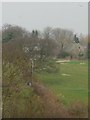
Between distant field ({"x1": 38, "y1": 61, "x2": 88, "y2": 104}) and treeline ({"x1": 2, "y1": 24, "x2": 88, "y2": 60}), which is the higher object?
treeline ({"x1": 2, "y1": 24, "x2": 88, "y2": 60})

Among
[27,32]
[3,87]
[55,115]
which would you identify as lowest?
[55,115]

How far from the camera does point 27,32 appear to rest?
308 inches

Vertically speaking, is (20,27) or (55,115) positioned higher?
(20,27)

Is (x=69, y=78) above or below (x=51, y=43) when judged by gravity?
below

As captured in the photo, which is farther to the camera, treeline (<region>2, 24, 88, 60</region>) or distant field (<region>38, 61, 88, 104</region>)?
distant field (<region>38, 61, 88, 104</region>)

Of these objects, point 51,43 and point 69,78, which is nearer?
point 51,43

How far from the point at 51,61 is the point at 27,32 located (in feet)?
6.06

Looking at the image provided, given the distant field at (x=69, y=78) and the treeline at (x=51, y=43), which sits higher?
the treeline at (x=51, y=43)

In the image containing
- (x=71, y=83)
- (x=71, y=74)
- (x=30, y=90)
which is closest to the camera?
(x=30, y=90)

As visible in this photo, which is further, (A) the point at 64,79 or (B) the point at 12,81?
(A) the point at 64,79

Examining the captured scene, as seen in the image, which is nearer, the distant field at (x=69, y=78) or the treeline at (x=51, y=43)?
the treeline at (x=51, y=43)

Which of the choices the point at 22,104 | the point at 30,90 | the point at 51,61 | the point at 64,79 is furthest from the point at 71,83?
the point at 22,104

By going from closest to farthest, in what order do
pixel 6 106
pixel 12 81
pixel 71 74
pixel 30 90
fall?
pixel 6 106, pixel 12 81, pixel 30 90, pixel 71 74

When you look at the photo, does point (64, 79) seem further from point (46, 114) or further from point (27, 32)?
point (46, 114)
